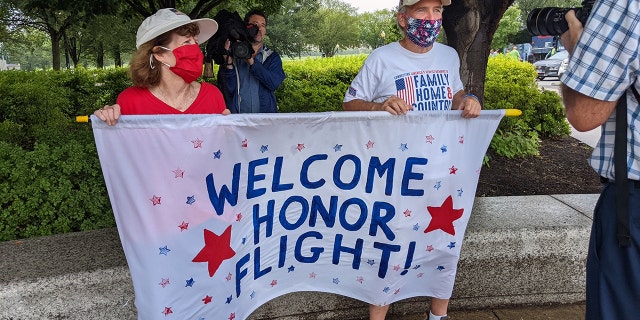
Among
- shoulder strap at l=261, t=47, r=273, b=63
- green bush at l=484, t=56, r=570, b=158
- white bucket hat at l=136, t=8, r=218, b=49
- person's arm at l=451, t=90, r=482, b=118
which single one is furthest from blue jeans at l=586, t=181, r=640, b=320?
green bush at l=484, t=56, r=570, b=158

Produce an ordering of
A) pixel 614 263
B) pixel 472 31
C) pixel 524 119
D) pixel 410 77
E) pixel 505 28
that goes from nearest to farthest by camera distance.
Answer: pixel 614 263 → pixel 410 77 → pixel 472 31 → pixel 524 119 → pixel 505 28

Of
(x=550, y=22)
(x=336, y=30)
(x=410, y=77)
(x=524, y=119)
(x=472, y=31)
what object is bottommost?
(x=524, y=119)

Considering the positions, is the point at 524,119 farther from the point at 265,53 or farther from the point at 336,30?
the point at 336,30

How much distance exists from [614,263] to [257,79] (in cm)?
→ 261

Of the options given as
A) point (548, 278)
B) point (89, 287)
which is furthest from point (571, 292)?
point (89, 287)

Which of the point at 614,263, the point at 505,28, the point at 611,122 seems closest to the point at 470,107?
the point at 611,122

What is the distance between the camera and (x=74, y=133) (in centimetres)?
426

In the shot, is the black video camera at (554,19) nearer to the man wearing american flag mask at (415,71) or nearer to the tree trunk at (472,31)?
the man wearing american flag mask at (415,71)

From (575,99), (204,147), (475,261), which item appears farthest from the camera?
(475,261)

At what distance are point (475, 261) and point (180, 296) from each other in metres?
1.83

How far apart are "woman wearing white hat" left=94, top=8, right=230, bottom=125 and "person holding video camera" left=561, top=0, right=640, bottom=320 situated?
151 cm

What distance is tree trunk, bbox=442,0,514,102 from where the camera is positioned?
4477 mm

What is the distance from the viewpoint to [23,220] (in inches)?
134

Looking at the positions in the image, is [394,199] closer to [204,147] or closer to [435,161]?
[435,161]
